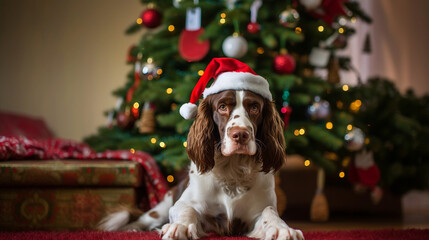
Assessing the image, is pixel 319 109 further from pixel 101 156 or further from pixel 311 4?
pixel 101 156

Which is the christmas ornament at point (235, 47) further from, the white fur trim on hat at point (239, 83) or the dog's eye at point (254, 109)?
the dog's eye at point (254, 109)

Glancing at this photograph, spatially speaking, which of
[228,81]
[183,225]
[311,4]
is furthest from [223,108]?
[311,4]

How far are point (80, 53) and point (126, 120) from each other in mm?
1994

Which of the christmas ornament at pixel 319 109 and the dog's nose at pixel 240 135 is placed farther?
the christmas ornament at pixel 319 109

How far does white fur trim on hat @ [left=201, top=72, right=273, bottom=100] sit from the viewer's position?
1724 mm

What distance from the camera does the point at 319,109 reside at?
113 inches

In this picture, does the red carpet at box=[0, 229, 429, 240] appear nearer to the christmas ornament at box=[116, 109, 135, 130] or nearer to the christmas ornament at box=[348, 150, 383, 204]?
the christmas ornament at box=[348, 150, 383, 204]

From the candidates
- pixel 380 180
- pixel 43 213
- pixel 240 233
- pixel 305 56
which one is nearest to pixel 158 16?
pixel 305 56

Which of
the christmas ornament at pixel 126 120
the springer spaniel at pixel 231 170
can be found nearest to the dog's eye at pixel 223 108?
the springer spaniel at pixel 231 170

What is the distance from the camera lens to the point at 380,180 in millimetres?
3121

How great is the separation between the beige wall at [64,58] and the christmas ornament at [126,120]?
1.71 metres

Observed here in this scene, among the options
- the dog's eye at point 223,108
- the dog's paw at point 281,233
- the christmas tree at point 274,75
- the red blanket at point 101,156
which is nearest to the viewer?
the dog's paw at point 281,233

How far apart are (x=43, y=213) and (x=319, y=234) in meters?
1.42

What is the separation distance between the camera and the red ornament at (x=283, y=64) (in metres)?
2.65
